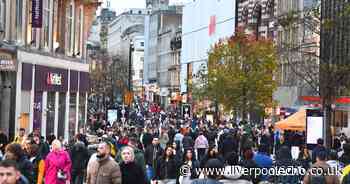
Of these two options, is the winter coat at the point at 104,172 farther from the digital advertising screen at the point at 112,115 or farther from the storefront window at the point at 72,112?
the digital advertising screen at the point at 112,115

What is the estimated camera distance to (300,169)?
61.1 ft

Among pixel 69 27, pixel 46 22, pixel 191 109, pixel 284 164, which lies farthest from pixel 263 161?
pixel 191 109

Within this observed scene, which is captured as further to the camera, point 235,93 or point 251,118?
point 251,118

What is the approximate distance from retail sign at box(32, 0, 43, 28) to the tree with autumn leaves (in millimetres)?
27652

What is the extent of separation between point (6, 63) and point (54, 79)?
8.69 m

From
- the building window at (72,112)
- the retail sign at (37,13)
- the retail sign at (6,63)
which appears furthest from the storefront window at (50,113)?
the retail sign at (6,63)

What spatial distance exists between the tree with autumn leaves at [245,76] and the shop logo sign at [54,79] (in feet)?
73.6

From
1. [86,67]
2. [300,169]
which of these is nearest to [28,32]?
[86,67]

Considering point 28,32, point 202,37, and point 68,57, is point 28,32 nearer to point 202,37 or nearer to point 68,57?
point 68,57

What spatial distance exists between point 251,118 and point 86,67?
24065 millimetres

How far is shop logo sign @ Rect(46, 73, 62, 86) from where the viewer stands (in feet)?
138

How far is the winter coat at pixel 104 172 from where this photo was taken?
47.7 feet

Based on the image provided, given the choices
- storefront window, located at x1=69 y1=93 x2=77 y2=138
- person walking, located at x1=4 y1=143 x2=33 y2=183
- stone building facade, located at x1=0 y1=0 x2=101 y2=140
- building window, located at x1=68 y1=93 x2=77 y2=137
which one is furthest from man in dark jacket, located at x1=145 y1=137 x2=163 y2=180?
storefront window, located at x1=69 y1=93 x2=77 y2=138

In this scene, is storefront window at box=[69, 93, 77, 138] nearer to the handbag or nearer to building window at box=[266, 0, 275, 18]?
the handbag
